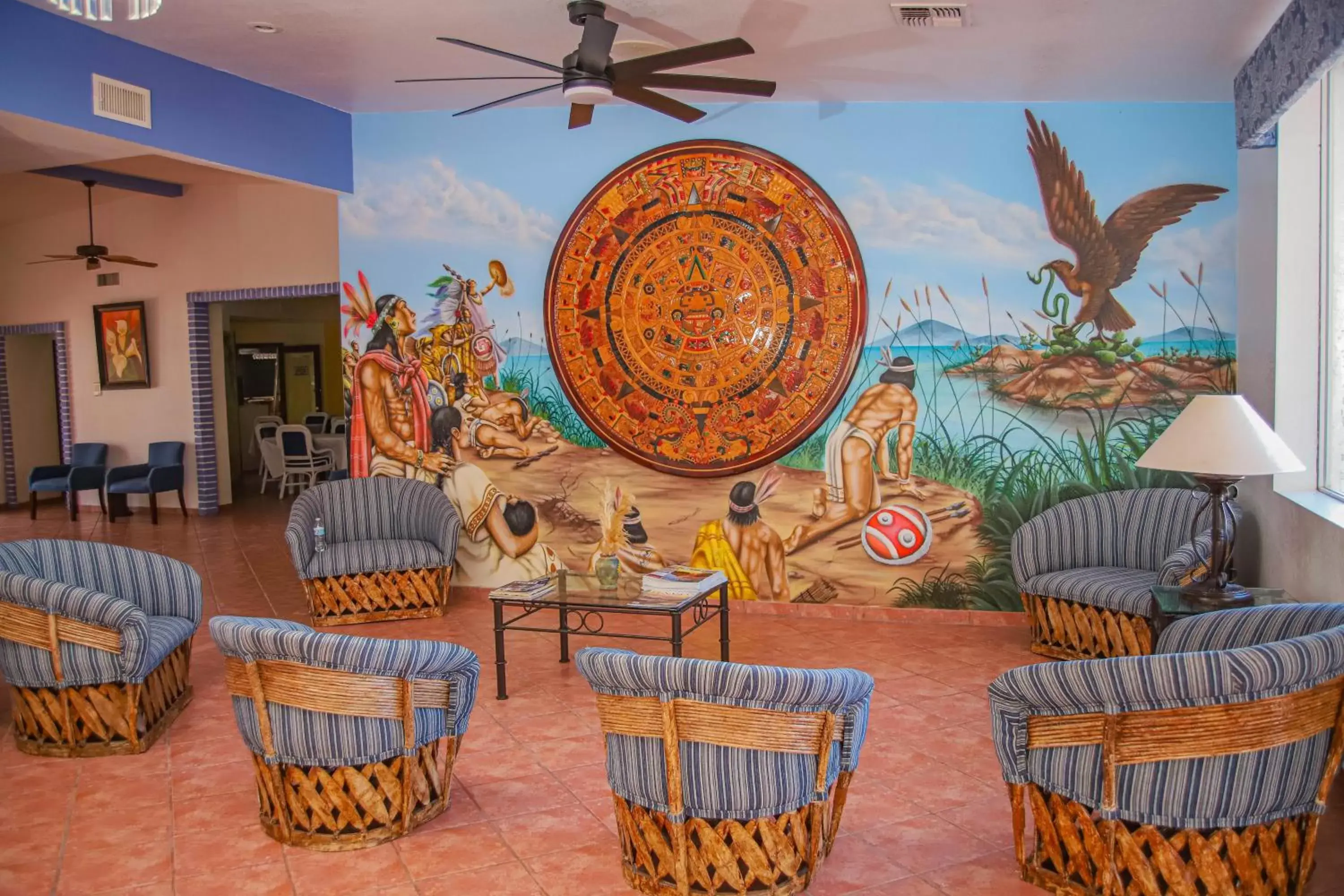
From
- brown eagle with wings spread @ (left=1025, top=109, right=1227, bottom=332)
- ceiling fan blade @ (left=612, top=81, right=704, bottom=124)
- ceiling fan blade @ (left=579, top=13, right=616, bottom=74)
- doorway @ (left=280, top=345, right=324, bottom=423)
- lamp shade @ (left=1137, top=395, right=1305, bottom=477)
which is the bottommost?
lamp shade @ (left=1137, top=395, right=1305, bottom=477)

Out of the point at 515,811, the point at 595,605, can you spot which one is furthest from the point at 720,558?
the point at 515,811

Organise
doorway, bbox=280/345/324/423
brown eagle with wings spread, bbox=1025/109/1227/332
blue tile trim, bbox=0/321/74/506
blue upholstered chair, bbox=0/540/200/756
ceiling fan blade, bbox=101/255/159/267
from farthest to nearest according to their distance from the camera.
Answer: doorway, bbox=280/345/324/423
blue tile trim, bbox=0/321/74/506
ceiling fan blade, bbox=101/255/159/267
brown eagle with wings spread, bbox=1025/109/1227/332
blue upholstered chair, bbox=0/540/200/756

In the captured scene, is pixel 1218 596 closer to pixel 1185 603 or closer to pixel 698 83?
pixel 1185 603

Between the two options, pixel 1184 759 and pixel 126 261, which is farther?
pixel 126 261

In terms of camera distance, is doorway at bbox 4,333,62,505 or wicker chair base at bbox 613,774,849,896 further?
doorway at bbox 4,333,62,505

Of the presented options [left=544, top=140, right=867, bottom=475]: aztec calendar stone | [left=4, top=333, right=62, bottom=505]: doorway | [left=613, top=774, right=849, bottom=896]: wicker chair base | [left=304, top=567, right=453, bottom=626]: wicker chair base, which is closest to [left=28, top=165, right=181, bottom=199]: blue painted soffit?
[left=4, top=333, right=62, bottom=505]: doorway

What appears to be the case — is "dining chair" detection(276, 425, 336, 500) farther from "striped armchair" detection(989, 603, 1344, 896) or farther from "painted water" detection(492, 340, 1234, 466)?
"striped armchair" detection(989, 603, 1344, 896)

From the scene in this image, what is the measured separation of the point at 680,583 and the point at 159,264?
343 inches

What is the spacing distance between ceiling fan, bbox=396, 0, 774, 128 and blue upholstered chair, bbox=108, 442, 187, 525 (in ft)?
26.8

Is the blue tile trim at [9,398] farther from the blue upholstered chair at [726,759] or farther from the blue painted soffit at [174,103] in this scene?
the blue upholstered chair at [726,759]

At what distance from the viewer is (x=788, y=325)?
275 inches

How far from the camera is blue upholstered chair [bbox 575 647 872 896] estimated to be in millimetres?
3045

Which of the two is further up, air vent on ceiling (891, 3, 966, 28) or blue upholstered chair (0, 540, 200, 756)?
air vent on ceiling (891, 3, 966, 28)

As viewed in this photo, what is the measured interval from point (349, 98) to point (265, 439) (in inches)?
273
